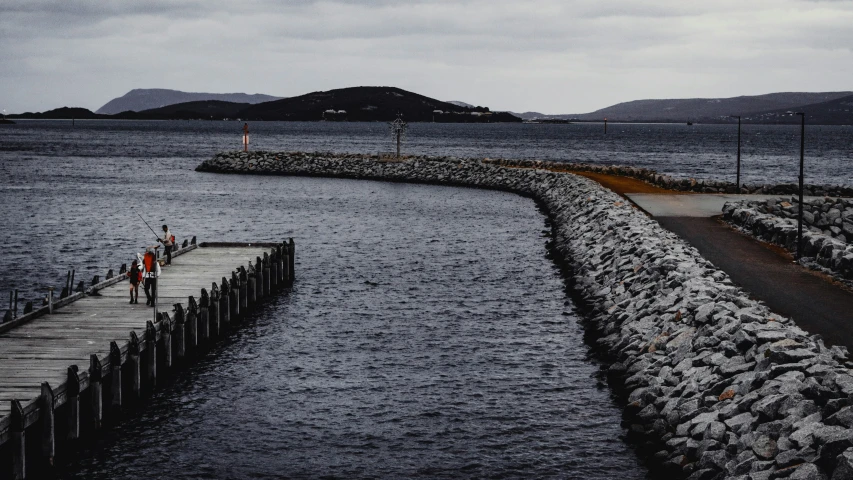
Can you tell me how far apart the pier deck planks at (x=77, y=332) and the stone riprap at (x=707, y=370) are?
456 inches

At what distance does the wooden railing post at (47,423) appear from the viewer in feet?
53.7

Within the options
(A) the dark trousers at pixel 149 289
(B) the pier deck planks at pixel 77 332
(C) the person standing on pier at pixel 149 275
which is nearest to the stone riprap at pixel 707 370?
(B) the pier deck planks at pixel 77 332

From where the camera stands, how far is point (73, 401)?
17.5 m

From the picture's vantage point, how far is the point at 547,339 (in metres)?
26.7

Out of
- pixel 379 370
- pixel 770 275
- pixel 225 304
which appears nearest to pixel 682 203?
pixel 770 275

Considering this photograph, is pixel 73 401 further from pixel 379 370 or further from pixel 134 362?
pixel 379 370

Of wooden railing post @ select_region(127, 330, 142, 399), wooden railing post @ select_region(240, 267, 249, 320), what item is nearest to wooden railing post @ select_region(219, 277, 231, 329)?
wooden railing post @ select_region(240, 267, 249, 320)

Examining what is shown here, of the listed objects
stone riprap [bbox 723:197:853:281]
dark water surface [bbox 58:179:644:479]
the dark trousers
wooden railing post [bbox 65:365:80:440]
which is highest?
stone riprap [bbox 723:197:853:281]

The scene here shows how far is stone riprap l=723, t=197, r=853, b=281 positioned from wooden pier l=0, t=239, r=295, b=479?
56.8ft

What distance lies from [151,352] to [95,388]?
3.01 metres

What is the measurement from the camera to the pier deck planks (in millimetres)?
18234

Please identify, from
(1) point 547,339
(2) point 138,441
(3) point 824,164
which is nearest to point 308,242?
(1) point 547,339

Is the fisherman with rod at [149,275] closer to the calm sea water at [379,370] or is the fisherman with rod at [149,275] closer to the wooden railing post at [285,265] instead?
the calm sea water at [379,370]

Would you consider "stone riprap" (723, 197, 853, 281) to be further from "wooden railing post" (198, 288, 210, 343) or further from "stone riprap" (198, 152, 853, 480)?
"wooden railing post" (198, 288, 210, 343)
